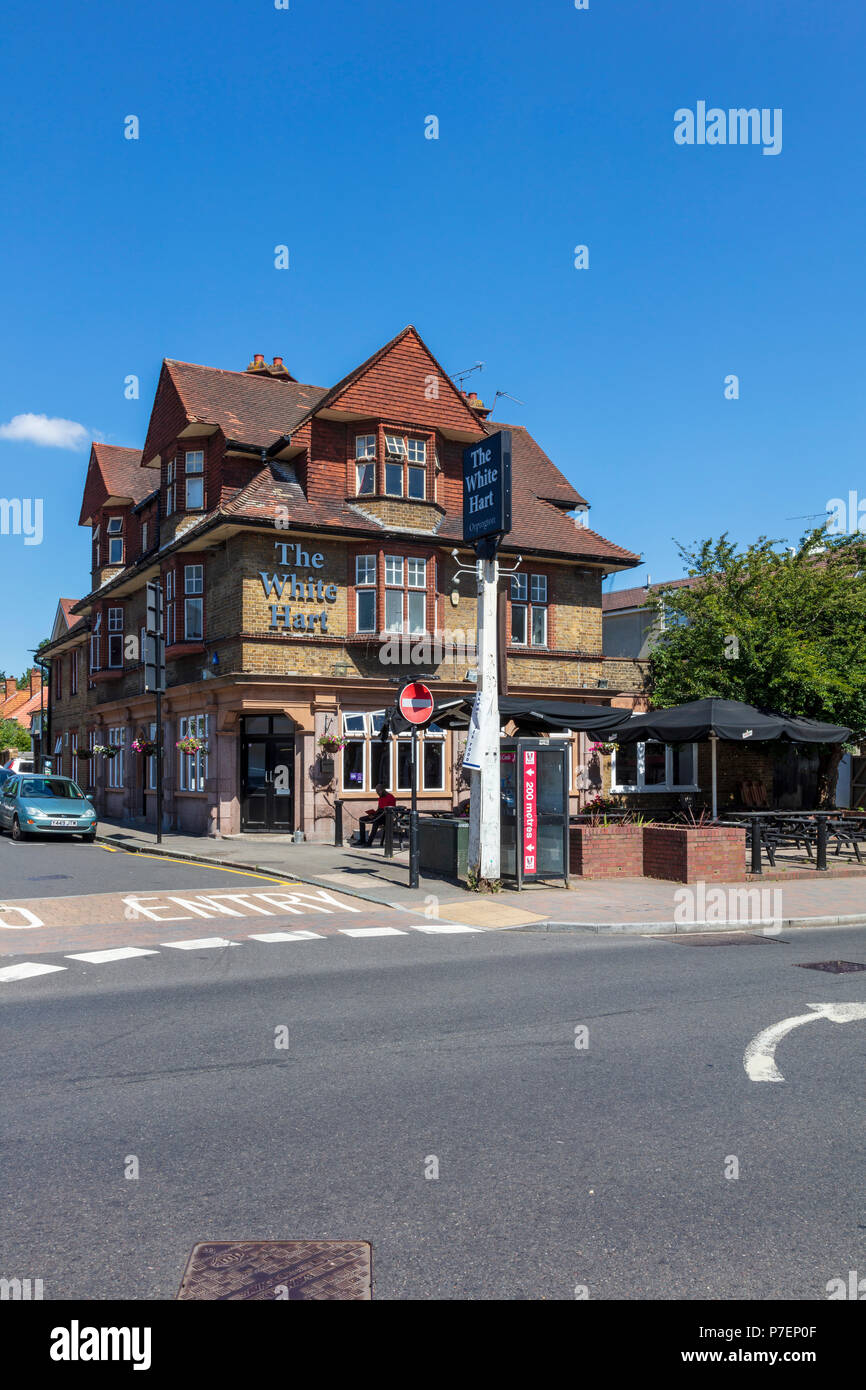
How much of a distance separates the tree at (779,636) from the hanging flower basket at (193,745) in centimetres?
1226

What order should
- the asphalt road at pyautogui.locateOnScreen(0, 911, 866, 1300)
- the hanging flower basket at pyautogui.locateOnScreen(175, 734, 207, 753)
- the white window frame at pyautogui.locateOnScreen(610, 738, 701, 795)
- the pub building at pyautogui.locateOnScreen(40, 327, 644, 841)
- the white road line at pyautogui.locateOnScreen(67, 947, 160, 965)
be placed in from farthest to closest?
1. the white window frame at pyautogui.locateOnScreen(610, 738, 701, 795)
2. the hanging flower basket at pyautogui.locateOnScreen(175, 734, 207, 753)
3. the pub building at pyautogui.locateOnScreen(40, 327, 644, 841)
4. the white road line at pyautogui.locateOnScreen(67, 947, 160, 965)
5. the asphalt road at pyautogui.locateOnScreen(0, 911, 866, 1300)

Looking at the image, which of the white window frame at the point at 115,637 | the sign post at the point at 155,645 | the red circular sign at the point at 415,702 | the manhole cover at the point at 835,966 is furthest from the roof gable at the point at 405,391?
the manhole cover at the point at 835,966

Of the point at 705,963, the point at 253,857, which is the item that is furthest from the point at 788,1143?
the point at 253,857

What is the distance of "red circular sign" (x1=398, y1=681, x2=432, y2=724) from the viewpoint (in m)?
15.0

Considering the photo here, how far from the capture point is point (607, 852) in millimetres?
17250

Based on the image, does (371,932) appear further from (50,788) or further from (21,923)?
(50,788)

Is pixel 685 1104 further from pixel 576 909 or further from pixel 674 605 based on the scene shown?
pixel 674 605

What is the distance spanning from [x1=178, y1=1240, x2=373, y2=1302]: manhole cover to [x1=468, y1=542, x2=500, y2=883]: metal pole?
1112cm

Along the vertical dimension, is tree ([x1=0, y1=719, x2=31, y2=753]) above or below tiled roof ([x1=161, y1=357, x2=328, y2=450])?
below

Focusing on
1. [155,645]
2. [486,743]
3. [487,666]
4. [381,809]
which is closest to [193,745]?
[155,645]

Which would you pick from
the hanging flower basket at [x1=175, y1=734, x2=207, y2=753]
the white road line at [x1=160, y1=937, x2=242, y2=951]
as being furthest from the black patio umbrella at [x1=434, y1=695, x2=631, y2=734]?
the white road line at [x1=160, y1=937, x2=242, y2=951]

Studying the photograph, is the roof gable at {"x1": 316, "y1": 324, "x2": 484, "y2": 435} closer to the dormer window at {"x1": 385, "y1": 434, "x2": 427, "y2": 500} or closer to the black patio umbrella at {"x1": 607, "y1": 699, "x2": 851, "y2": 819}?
the dormer window at {"x1": 385, "y1": 434, "x2": 427, "y2": 500}
